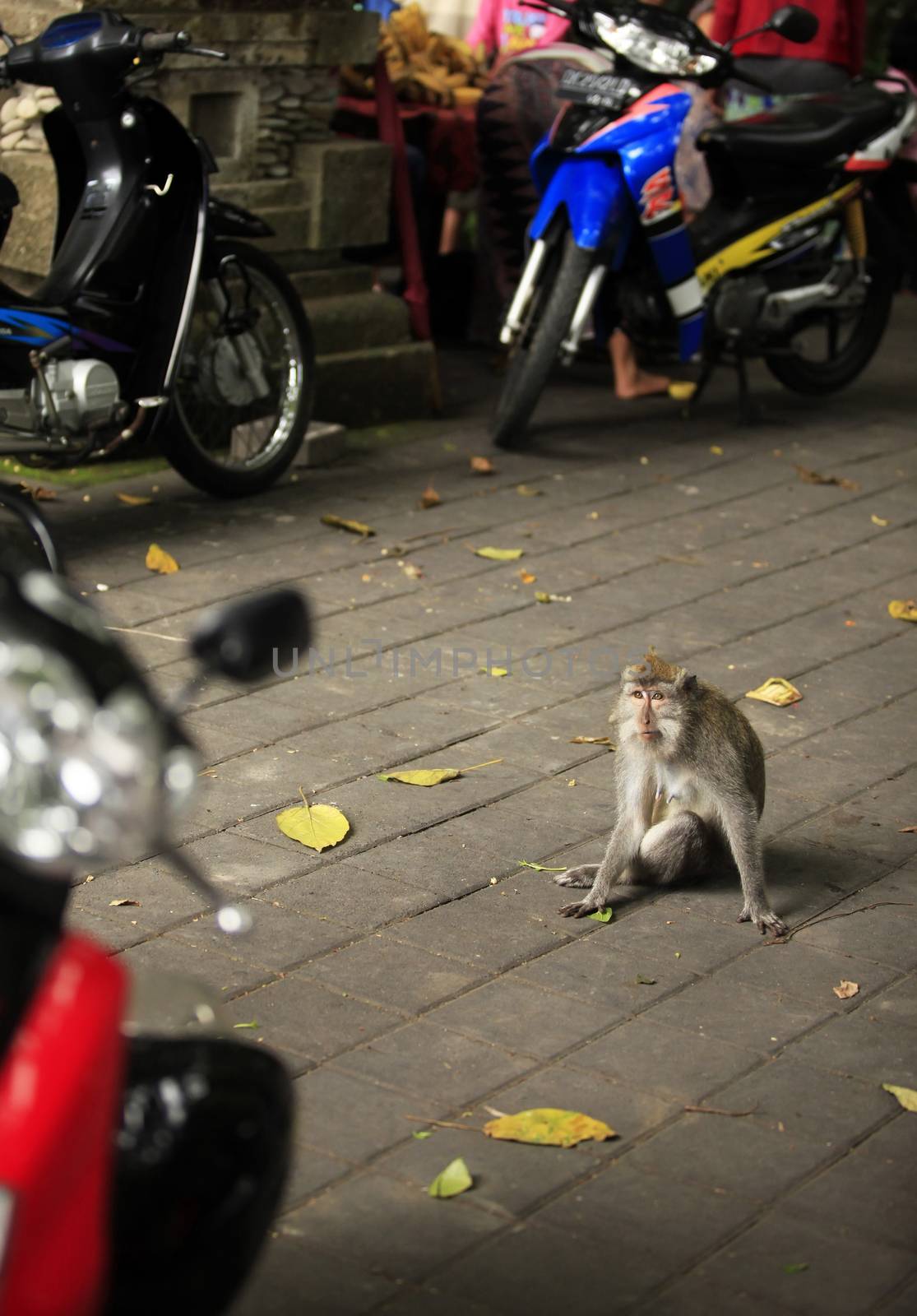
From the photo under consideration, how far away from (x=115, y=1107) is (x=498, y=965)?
187 cm

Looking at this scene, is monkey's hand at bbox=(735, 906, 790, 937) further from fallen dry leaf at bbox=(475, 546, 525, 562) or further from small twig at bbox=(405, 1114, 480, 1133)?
fallen dry leaf at bbox=(475, 546, 525, 562)

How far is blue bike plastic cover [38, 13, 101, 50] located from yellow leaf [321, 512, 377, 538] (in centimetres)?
187

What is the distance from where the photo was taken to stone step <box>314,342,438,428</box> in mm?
8109

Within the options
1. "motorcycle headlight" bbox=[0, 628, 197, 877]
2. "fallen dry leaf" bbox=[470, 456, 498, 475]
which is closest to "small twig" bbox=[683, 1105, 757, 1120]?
"motorcycle headlight" bbox=[0, 628, 197, 877]

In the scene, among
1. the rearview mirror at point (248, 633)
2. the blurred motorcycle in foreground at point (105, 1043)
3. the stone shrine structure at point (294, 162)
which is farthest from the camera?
the stone shrine structure at point (294, 162)

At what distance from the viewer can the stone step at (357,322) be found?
8.10 metres

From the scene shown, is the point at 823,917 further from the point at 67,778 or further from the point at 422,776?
the point at 67,778

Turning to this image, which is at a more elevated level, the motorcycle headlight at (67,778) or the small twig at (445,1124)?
the motorcycle headlight at (67,778)

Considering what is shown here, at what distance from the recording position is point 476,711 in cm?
505

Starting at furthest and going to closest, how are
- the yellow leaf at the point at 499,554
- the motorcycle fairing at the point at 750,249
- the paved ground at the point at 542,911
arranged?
the motorcycle fairing at the point at 750,249
the yellow leaf at the point at 499,554
the paved ground at the point at 542,911

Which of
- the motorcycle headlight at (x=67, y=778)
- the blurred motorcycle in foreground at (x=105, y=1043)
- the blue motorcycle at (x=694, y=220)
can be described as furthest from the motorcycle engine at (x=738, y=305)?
the motorcycle headlight at (x=67, y=778)

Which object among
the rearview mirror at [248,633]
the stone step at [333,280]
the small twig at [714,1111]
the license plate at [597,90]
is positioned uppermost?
the license plate at [597,90]

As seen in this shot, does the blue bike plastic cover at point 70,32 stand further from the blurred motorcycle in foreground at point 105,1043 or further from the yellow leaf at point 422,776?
the blurred motorcycle in foreground at point 105,1043

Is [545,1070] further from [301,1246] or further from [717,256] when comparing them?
[717,256]
